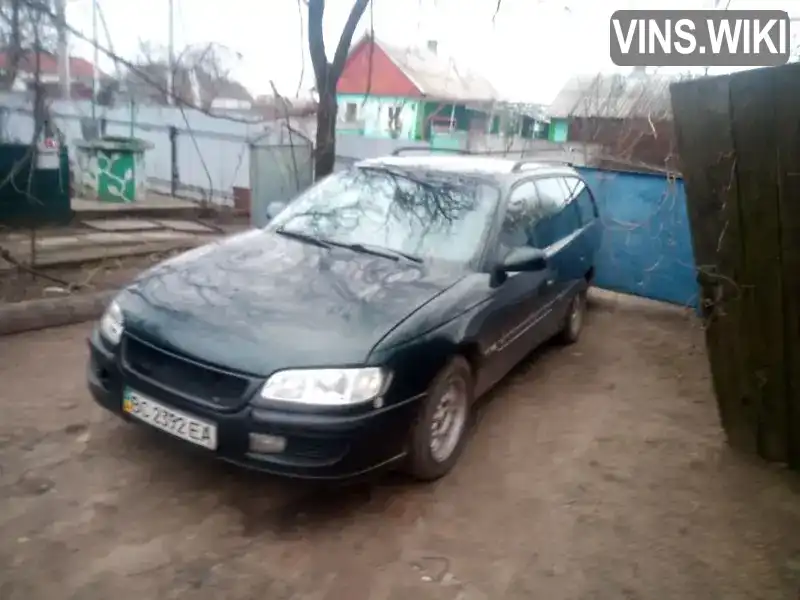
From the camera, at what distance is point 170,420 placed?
10.2ft

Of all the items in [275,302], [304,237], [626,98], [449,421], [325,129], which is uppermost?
[626,98]

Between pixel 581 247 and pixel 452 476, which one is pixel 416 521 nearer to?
pixel 452 476

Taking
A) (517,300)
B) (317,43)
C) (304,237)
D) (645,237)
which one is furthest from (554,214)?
(317,43)

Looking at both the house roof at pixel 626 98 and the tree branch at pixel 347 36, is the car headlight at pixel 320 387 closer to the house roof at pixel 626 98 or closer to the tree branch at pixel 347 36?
the tree branch at pixel 347 36

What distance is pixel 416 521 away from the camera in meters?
3.30

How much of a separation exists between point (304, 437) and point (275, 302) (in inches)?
28.9

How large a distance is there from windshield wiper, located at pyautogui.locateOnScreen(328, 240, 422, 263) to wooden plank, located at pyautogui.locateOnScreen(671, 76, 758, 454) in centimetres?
154

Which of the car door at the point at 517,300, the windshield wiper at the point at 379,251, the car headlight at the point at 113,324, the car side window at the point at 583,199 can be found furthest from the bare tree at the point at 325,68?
the car headlight at the point at 113,324

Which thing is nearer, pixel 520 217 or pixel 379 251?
pixel 379 251

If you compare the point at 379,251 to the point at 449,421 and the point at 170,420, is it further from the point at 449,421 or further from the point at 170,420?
the point at 170,420

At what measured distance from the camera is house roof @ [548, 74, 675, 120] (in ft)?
35.8

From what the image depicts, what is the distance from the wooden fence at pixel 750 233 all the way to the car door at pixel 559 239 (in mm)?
1303

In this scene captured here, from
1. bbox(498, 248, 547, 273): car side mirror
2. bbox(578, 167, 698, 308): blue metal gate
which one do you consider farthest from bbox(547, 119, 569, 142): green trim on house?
bbox(498, 248, 547, 273): car side mirror

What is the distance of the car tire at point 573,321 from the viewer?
236 inches
